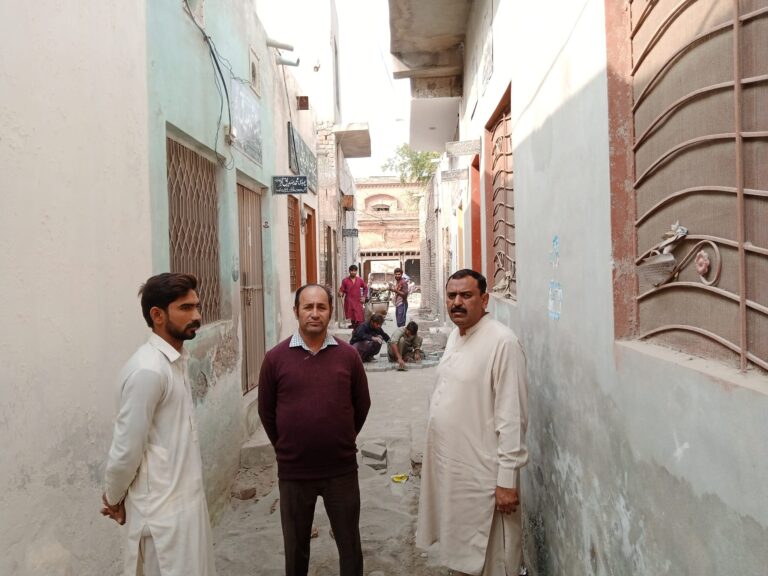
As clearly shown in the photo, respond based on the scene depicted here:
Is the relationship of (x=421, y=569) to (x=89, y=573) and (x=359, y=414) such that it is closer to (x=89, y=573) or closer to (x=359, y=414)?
(x=359, y=414)

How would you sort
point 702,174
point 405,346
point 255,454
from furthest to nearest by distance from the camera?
point 405,346 < point 255,454 < point 702,174

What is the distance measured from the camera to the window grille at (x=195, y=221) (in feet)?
13.4

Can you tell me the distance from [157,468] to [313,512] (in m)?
0.98

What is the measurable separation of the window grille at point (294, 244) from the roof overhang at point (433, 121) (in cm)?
243

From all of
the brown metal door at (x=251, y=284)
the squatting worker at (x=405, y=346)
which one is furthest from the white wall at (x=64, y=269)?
the squatting worker at (x=405, y=346)

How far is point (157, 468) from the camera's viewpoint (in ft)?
6.89

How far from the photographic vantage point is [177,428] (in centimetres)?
216

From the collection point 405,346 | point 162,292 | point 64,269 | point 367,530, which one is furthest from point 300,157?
point 162,292

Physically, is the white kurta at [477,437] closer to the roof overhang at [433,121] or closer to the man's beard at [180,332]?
the man's beard at [180,332]

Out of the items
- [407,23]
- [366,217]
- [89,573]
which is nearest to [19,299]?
[89,573]

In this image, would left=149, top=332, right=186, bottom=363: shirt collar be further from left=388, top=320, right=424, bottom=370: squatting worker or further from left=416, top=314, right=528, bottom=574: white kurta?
left=388, top=320, right=424, bottom=370: squatting worker

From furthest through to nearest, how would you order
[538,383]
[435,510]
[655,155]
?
[538,383]
[435,510]
[655,155]

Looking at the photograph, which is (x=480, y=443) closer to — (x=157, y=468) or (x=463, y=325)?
(x=463, y=325)

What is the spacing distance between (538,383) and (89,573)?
93.8 inches
